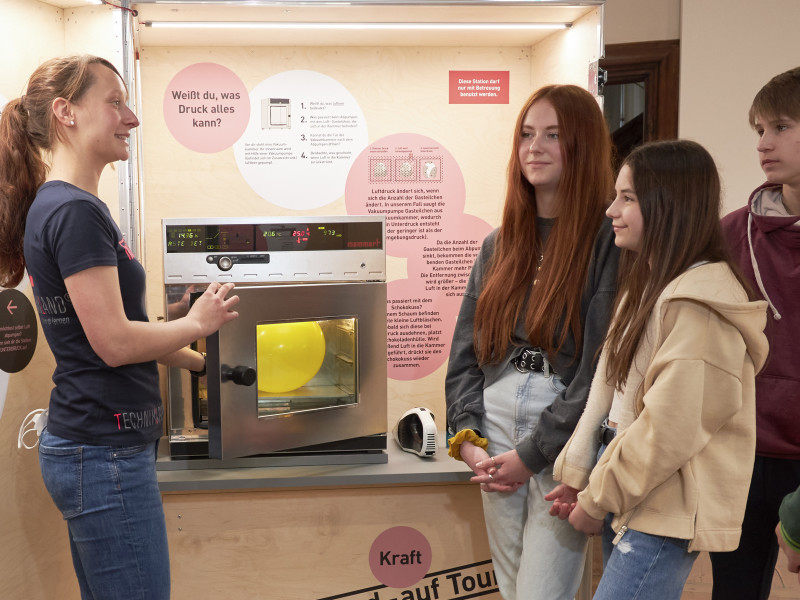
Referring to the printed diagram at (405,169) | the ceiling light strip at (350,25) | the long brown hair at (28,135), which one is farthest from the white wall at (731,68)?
the long brown hair at (28,135)

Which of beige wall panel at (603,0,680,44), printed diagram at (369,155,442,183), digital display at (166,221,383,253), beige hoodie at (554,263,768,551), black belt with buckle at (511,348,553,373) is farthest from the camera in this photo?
beige wall panel at (603,0,680,44)

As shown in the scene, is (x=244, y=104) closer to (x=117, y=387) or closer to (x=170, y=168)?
(x=170, y=168)

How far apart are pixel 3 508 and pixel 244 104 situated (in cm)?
159

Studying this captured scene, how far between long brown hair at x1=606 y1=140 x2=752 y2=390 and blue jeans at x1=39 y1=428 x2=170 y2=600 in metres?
1.02

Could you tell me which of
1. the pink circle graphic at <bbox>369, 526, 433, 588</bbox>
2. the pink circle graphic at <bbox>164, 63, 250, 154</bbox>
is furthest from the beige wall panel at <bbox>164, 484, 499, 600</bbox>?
the pink circle graphic at <bbox>164, 63, 250, 154</bbox>

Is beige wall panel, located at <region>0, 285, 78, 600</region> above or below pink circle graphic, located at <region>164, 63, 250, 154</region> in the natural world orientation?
below

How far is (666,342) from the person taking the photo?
1315mm

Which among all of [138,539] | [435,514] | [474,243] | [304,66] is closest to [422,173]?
[474,243]

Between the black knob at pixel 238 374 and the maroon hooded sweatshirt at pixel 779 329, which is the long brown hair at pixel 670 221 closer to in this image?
the maroon hooded sweatshirt at pixel 779 329

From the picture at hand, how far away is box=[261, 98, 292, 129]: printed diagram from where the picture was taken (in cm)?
273

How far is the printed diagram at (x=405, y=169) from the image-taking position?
279 centimetres

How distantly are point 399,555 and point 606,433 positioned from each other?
36.7 inches

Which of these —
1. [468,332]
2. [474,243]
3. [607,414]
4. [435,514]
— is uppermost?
[474,243]

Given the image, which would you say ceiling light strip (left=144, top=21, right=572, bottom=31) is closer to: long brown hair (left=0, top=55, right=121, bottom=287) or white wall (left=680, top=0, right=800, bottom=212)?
long brown hair (left=0, top=55, right=121, bottom=287)
